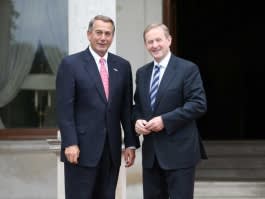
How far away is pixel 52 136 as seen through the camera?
7.20 m

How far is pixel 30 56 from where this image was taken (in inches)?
291

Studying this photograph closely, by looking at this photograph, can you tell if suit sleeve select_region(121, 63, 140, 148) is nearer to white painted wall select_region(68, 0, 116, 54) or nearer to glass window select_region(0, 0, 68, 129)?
white painted wall select_region(68, 0, 116, 54)

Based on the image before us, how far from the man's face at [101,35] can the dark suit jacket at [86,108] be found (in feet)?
0.36

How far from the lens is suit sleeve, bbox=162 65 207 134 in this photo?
381cm

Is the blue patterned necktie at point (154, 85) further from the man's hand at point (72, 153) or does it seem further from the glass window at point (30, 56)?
the glass window at point (30, 56)

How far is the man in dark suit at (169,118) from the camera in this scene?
152 inches

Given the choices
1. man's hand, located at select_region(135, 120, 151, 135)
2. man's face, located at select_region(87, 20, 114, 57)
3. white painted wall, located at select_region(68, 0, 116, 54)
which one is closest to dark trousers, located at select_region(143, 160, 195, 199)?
man's hand, located at select_region(135, 120, 151, 135)

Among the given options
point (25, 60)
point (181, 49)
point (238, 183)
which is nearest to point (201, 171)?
point (238, 183)

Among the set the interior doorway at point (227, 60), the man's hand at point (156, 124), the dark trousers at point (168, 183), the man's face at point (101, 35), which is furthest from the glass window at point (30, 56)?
the interior doorway at point (227, 60)

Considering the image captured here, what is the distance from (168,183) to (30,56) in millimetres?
3881

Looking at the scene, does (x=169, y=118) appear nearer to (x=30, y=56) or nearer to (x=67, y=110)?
(x=67, y=110)

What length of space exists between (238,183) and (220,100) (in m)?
4.48

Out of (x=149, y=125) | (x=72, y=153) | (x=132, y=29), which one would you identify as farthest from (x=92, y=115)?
(x=132, y=29)

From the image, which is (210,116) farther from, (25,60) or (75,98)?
(75,98)
